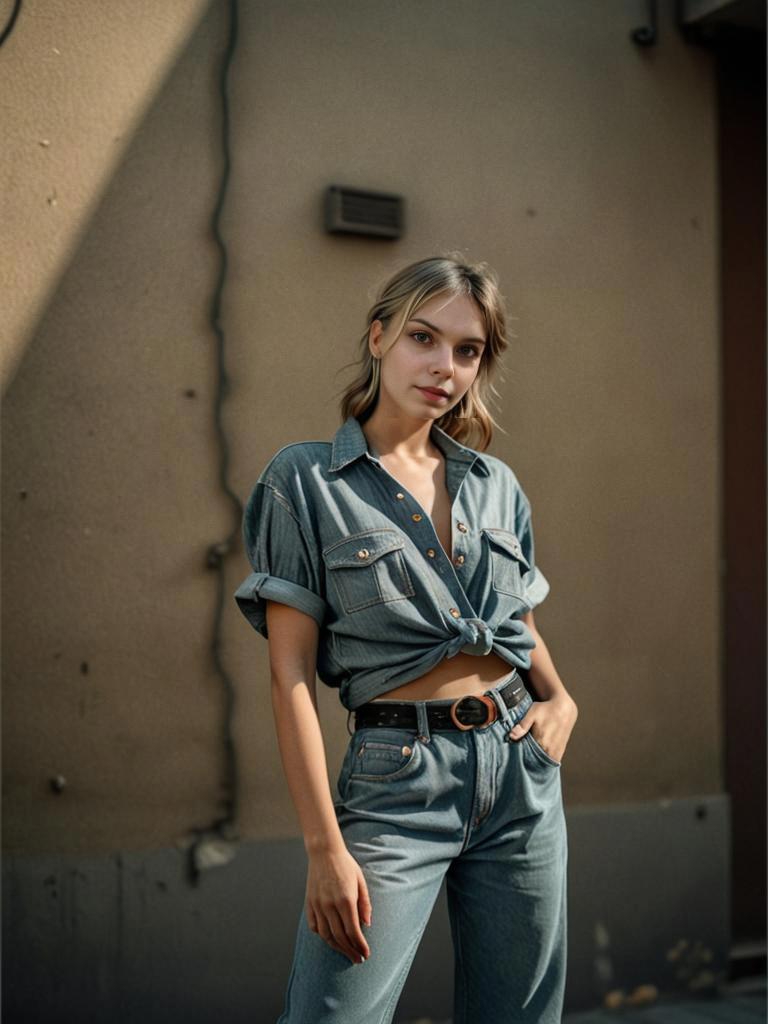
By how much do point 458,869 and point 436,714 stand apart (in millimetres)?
320

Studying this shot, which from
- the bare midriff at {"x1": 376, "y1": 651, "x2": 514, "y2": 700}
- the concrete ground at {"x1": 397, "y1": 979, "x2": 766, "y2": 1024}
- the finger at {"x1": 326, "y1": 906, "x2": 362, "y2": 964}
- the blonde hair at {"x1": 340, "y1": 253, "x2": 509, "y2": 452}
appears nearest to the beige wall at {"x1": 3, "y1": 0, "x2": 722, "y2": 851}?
the concrete ground at {"x1": 397, "y1": 979, "x2": 766, "y2": 1024}

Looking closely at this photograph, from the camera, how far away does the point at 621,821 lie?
4.12 metres

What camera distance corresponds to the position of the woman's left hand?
2.23 metres

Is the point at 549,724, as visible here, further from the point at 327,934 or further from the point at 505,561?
the point at 327,934

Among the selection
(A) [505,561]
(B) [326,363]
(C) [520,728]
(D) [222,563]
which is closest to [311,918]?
(C) [520,728]

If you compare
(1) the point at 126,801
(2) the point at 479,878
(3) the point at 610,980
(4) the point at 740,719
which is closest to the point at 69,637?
(1) the point at 126,801

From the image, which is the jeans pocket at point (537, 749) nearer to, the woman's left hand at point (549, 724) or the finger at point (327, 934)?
the woman's left hand at point (549, 724)

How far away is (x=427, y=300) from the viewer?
2.21 meters

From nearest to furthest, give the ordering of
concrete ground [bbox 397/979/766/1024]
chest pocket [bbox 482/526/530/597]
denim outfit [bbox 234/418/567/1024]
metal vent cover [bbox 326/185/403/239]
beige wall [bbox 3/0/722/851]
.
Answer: denim outfit [bbox 234/418/567/1024], chest pocket [bbox 482/526/530/597], beige wall [bbox 3/0/722/851], metal vent cover [bbox 326/185/403/239], concrete ground [bbox 397/979/766/1024]

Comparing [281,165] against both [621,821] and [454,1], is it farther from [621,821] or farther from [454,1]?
[621,821]

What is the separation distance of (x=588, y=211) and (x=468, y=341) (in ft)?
7.15

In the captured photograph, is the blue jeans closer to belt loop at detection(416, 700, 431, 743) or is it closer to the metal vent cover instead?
belt loop at detection(416, 700, 431, 743)

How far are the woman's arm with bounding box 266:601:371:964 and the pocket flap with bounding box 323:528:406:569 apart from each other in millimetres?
176

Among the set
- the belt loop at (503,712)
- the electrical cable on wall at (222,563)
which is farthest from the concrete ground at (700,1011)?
the belt loop at (503,712)
